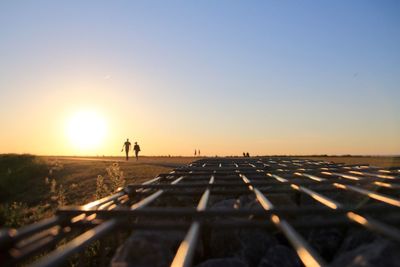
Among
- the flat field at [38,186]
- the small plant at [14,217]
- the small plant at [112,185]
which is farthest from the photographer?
the flat field at [38,186]

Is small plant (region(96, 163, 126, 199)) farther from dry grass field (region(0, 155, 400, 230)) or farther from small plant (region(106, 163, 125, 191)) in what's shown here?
dry grass field (region(0, 155, 400, 230))

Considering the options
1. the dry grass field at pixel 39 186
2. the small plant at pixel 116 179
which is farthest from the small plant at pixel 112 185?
the dry grass field at pixel 39 186

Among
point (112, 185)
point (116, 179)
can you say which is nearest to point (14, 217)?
point (112, 185)

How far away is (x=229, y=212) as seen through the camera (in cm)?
441

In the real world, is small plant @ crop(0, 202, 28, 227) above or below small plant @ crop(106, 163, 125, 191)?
below

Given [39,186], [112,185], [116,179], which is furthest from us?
[39,186]

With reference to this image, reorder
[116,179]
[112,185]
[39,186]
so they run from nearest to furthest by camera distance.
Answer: [116,179] < [112,185] < [39,186]

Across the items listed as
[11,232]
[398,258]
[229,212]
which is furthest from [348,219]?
[11,232]

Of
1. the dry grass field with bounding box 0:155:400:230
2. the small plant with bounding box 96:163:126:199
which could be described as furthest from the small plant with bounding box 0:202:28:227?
the small plant with bounding box 96:163:126:199

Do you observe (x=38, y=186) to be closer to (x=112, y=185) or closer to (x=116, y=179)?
(x=112, y=185)

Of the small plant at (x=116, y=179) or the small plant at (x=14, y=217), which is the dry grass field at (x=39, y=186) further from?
the small plant at (x=116, y=179)

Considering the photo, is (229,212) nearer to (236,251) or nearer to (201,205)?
(201,205)

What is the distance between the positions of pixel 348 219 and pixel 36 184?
23143mm

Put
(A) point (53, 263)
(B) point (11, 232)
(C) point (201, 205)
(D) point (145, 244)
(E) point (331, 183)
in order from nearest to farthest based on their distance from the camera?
1. (A) point (53, 263)
2. (B) point (11, 232)
3. (C) point (201, 205)
4. (D) point (145, 244)
5. (E) point (331, 183)
